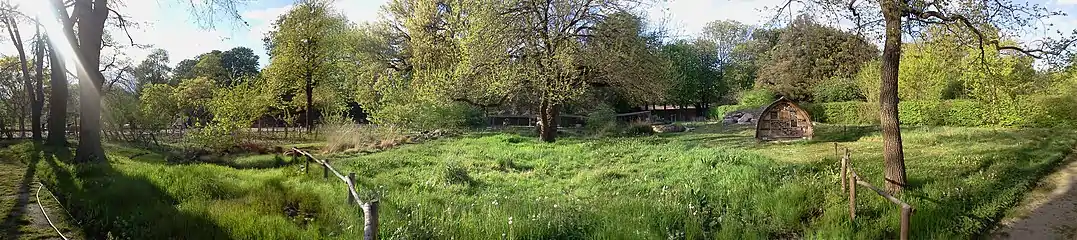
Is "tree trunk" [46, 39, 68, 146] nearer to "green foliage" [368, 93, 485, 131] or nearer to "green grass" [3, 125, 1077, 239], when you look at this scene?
"green grass" [3, 125, 1077, 239]

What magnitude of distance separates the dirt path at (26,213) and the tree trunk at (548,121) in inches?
592

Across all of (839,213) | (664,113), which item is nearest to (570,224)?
(839,213)

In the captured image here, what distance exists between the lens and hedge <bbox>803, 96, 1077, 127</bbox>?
19.8 meters

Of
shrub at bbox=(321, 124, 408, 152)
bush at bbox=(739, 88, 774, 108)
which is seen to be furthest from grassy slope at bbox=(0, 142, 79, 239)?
bush at bbox=(739, 88, 774, 108)

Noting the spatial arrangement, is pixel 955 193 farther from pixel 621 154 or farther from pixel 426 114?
pixel 426 114

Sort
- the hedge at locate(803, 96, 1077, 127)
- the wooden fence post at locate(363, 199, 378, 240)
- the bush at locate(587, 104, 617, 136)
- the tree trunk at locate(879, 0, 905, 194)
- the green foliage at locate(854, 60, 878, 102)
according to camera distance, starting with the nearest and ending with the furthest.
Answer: the wooden fence post at locate(363, 199, 378, 240), the tree trunk at locate(879, 0, 905, 194), the hedge at locate(803, 96, 1077, 127), the bush at locate(587, 104, 617, 136), the green foliage at locate(854, 60, 878, 102)

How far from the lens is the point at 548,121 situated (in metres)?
22.3

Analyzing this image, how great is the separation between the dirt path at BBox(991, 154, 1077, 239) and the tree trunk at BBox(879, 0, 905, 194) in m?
1.33

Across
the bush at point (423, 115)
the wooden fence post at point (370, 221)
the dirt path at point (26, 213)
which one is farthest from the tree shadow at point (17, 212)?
the bush at point (423, 115)

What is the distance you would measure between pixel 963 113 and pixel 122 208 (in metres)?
29.4

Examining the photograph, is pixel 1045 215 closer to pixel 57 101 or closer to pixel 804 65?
pixel 57 101

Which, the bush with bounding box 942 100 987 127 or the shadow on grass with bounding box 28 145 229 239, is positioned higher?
the bush with bounding box 942 100 987 127

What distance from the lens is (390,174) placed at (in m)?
12.6

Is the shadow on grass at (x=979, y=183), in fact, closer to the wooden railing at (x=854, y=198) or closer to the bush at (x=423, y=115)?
the wooden railing at (x=854, y=198)
